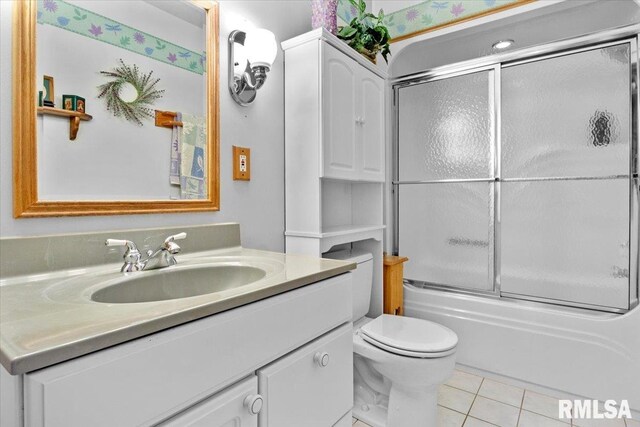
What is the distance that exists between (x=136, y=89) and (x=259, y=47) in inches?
19.4

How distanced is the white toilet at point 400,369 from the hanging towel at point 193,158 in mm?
924

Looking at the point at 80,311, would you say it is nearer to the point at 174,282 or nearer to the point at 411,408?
the point at 174,282

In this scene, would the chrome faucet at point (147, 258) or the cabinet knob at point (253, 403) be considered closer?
the cabinet knob at point (253, 403)

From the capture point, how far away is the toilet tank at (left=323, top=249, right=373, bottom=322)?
182cm

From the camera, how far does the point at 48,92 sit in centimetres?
94

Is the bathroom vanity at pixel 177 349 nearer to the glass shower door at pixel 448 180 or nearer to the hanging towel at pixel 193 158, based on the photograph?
the hanging towel at pixel 193 158

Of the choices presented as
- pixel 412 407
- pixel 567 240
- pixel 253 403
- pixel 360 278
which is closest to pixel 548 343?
pixel 567 240

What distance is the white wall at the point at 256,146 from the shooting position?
4.27ft

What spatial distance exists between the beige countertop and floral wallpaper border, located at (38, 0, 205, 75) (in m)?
0.68

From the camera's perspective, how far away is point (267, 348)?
80cm

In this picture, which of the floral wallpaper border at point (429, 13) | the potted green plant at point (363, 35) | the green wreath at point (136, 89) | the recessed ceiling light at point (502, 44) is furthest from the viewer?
the recessed ceiling light at point (502, 44)

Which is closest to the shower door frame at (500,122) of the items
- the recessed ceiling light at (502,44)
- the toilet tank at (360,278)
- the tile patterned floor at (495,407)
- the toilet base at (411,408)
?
the recessed ceiling light at (502,44)

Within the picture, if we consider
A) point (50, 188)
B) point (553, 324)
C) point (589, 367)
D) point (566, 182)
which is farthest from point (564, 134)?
point (50, 188)

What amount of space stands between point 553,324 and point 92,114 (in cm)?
234
